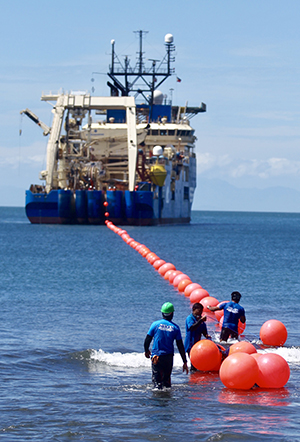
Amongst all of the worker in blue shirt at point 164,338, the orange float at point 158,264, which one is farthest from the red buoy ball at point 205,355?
the orange float at point 158,264

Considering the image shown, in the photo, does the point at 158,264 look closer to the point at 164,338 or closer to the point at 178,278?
the point at 178,278

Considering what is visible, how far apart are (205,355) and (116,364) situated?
210 cm

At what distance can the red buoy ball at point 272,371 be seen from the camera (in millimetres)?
11273

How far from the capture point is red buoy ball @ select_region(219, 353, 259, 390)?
1111cm

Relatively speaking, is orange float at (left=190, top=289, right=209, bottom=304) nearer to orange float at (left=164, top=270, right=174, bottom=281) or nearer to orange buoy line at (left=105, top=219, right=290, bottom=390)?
orange buoy line at (left=105, top=219, right=290, bottom=390)

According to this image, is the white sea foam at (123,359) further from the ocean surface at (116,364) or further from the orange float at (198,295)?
the orange float at (198,295)

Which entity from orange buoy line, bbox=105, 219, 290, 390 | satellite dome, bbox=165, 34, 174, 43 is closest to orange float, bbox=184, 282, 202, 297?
orange buoy line, bbox=105, 219, 290, 390

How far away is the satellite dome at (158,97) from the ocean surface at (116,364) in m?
51.0

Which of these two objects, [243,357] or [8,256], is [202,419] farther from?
[8,256]

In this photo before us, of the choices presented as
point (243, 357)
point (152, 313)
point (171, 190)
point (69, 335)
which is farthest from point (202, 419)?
point (171, 190)

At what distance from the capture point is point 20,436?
30.0 feet

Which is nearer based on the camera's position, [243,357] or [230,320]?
[243,357]

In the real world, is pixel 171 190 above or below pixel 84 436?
above

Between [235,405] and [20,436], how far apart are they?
3.21 metres
